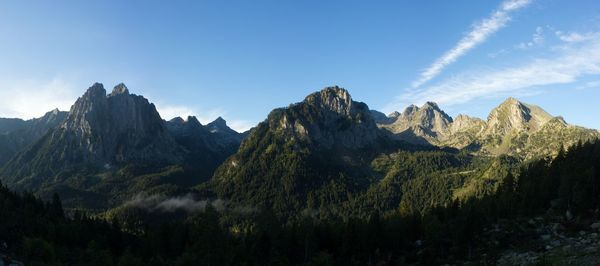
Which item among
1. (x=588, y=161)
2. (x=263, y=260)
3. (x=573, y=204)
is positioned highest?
(x=588, y=161)

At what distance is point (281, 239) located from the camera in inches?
5064

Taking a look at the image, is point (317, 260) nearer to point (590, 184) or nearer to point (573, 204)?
point (573, 204)

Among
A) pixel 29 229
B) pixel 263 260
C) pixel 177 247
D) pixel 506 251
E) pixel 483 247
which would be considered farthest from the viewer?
pixel 177 247

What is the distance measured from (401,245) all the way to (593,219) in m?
42.4

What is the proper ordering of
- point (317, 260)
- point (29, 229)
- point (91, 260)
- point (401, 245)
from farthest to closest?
point (29, 229) → point (401, 245) → point (91, 260) → point (317, 260)

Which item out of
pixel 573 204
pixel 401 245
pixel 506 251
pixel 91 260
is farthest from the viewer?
pixel 401 245

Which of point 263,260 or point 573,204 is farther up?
point 573,204

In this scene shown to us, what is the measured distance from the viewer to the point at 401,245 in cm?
10688

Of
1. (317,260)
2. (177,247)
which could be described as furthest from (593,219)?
(177,247)

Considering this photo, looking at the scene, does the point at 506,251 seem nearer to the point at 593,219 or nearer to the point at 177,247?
the point at 593,219

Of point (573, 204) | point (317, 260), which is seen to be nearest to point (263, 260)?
point (317, 260)

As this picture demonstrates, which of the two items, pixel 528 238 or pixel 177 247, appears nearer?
pixel 528 238

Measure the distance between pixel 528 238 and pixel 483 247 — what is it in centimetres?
827

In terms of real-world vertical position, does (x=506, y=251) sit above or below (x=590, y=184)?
below
